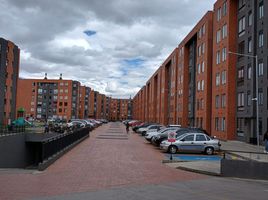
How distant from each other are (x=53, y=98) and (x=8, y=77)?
76939 millimetres

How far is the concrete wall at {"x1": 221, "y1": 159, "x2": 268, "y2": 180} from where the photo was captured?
1634 centimetres

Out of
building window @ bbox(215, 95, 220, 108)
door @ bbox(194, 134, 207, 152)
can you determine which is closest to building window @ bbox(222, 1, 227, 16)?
building window @ bbox(215, 95, 220, 108)

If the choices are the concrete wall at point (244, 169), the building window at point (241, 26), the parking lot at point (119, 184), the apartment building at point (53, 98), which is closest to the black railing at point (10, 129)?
the parking lot at point (119, 184)

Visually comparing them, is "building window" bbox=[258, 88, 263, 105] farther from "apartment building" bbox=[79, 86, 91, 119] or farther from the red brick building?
"apartment building" bbox=[79, 86, 91, 119]

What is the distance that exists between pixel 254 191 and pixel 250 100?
2783 cm

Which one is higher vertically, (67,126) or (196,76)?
(196,76)

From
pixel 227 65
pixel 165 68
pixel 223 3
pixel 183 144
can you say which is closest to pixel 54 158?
pixel 183 144

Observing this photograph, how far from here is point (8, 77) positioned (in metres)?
70.6

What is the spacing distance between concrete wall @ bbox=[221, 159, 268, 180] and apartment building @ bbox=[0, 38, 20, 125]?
2064 inches

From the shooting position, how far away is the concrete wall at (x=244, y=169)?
16.3 meters

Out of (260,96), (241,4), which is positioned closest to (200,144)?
(260,96)

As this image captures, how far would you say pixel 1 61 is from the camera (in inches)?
2618

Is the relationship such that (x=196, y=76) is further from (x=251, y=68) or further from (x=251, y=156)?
(x=251, y=156)

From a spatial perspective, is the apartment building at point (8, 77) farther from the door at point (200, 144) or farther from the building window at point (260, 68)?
the door at point (200, 144)
